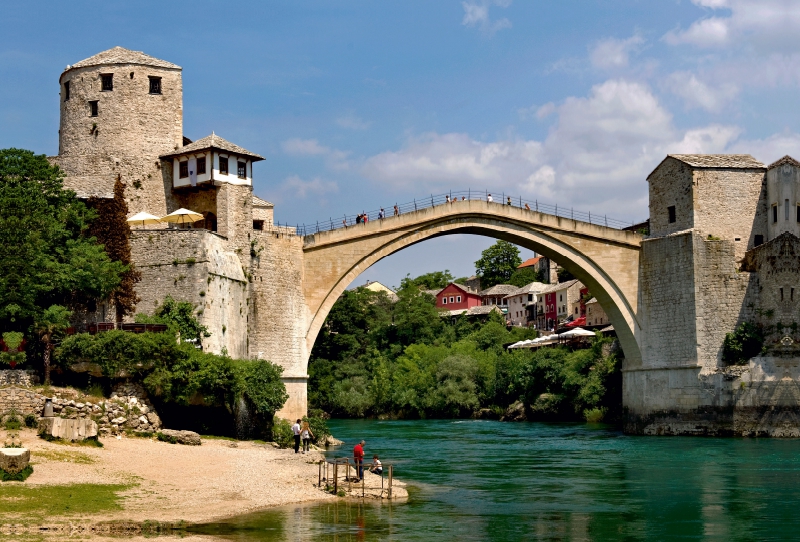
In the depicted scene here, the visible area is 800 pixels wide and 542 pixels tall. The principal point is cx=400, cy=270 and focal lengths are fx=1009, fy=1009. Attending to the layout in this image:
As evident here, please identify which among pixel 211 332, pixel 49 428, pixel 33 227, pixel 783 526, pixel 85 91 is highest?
pixel 85 91

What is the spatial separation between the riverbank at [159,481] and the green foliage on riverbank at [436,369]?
3101 centimetres

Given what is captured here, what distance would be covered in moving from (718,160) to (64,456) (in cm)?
3315

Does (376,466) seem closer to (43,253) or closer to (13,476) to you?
(13,476)

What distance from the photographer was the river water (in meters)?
21.4

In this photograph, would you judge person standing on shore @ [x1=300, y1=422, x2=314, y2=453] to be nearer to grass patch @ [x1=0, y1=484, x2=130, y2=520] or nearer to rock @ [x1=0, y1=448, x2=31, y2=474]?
grass patch @ [x1=0, y1=484, x2=130, y2=520]

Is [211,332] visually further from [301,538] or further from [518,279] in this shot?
[518,279]

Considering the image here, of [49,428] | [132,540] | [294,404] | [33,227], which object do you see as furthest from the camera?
[294,404]

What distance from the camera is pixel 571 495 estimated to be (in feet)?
88.7

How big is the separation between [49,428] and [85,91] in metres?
17.8

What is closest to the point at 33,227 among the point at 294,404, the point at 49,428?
the point at 49,428

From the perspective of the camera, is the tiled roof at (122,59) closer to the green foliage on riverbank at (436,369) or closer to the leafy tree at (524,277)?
the green foliage on riverbank at (436,369)

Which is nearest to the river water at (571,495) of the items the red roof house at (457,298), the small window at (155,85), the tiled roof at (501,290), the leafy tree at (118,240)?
the leafy tree at (118,240)

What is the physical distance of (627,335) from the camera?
47.2 metres

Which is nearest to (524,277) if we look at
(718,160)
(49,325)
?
(718,160)
